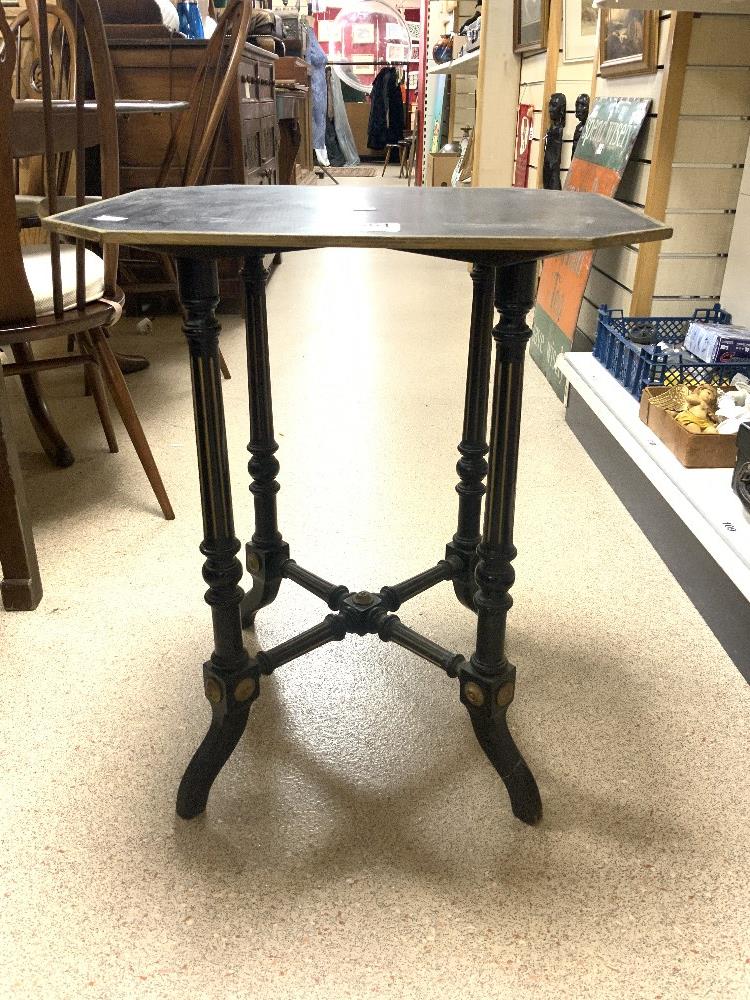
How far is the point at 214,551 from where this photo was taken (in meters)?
1.02

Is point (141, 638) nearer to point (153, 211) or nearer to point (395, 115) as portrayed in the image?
point (153, 211)

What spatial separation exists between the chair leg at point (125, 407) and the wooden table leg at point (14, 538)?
36 centimetres

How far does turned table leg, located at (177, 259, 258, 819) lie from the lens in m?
0.91

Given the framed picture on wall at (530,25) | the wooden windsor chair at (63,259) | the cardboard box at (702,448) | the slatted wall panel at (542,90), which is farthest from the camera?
the framed picture on wall at (530,25)

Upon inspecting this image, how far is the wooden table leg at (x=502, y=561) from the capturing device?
2.97 ft

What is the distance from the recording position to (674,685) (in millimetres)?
1318

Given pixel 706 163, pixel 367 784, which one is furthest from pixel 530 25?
pixel 367 784

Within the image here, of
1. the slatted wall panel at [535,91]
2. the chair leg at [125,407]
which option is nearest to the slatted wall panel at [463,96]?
the slatted wall panel at [535,91]

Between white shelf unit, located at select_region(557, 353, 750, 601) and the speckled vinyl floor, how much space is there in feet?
0.51

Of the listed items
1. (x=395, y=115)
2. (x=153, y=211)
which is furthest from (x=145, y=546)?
(x=395, y=115)

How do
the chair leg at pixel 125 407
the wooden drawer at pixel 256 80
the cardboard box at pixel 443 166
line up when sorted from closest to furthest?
the chair leg at pixel 125 407, the wooden drawer at pixel 256 80, the cardboard box at pixel 443 166

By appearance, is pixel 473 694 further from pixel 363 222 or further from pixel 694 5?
pixel 694 5

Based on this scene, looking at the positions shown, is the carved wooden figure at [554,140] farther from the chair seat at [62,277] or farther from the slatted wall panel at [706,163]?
the chair seat at [62,277]

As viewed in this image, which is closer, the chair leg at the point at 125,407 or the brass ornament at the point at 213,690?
the brass ornament at the point at 213,690
